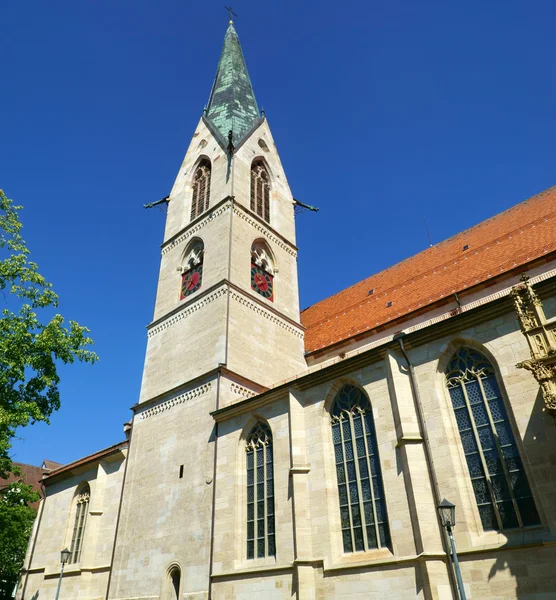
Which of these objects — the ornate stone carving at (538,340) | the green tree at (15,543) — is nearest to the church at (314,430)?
the ornate stone carving at (538,340)

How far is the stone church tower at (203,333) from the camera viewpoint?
14438 millimetres

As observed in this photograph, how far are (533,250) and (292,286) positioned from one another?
985 cm

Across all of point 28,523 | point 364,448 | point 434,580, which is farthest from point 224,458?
point 28,523

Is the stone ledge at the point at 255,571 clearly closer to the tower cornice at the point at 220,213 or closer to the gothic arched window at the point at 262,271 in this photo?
the gothic arched window at the point at 262,271

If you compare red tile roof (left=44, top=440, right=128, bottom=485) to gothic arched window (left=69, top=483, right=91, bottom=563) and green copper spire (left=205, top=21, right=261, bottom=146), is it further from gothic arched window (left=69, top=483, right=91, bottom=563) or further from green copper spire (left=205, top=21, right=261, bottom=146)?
green copper spire (left=205, top=21, right=261, bottom=146)

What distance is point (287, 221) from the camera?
24172 millimetres

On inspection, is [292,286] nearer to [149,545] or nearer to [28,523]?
[149,545]

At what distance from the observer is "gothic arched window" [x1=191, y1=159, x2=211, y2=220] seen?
22650mm

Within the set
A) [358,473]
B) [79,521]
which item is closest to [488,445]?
[358,473]

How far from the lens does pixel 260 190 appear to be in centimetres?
2370

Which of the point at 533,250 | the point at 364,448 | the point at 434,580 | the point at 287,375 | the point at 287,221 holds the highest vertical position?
the point at 287,221

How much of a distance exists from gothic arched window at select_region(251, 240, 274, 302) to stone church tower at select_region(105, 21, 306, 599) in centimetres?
6

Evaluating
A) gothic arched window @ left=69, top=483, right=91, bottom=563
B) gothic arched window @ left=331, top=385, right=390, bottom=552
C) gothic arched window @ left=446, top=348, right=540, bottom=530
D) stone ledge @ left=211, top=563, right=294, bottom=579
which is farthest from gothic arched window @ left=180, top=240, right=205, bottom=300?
gothic arched window @ left=446, top=348, right=540, bottom=530

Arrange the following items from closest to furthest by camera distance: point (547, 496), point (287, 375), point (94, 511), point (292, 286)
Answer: point (547, 496) → point (94, 511) → point (287, 375) → point (292, 286)
